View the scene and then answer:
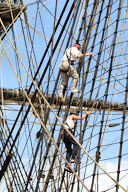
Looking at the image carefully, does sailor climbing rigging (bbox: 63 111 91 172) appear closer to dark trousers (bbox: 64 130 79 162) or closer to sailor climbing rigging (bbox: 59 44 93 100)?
dark trousers (bbox: 64 130 79 162)

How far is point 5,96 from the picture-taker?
868 centimetres

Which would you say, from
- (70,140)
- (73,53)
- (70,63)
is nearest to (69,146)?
(70,140)

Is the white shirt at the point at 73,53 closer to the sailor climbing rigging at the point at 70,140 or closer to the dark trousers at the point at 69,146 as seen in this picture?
the sailor climbing rigging at the point at 70,140

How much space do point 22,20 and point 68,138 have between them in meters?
3.81

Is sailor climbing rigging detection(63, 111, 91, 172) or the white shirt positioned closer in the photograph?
sailor climbing rigging detection(63, 111, 91, 172)

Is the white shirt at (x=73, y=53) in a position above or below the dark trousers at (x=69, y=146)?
above

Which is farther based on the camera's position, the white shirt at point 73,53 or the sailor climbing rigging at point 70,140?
the white shirt at point 73,53

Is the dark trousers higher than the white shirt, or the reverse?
the white shirt

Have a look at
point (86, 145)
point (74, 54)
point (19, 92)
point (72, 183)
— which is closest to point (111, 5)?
point (74, 54)

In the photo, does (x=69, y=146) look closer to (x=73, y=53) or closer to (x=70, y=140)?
(x=70, y=140)

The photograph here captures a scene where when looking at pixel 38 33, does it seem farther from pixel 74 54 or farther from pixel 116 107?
pixel 74 54

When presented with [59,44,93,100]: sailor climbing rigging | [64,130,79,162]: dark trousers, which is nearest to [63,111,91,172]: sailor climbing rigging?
[64,130,79,162]: dark trousers

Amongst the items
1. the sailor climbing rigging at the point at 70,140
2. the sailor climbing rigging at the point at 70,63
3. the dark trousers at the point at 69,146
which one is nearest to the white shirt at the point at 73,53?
the sailor climbing rigging at the point at 70,63

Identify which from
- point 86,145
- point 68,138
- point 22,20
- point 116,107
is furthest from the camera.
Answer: point 116,107
